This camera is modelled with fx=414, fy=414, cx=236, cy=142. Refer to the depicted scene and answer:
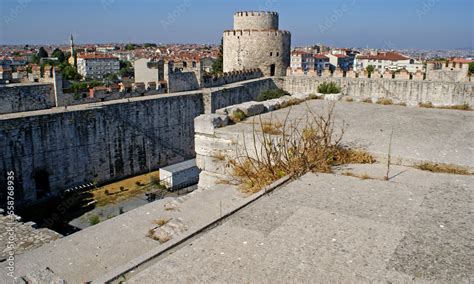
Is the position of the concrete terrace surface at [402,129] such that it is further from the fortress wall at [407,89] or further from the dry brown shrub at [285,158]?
the fortress wall at [407,89]

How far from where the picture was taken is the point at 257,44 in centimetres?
2427

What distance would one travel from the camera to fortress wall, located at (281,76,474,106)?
17.5 meters

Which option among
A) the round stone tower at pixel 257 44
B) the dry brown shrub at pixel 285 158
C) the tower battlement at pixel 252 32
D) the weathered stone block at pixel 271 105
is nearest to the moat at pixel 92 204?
the weathered stone block at pixel 271 105

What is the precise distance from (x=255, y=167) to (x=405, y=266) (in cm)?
206

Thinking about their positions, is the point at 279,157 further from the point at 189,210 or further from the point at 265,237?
the point at 265,237

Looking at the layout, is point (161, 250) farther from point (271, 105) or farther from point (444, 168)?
point (271, 105)

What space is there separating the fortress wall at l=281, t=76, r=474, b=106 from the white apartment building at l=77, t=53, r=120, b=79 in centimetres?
5197

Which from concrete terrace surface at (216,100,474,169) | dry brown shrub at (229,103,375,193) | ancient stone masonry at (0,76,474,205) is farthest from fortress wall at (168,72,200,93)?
dry brown shrub at (229,103,375,193)

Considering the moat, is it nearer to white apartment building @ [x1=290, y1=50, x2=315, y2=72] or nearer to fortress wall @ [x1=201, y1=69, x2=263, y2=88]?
fortress wall @ [x1=201, y1=69, x2=263, y2=88]

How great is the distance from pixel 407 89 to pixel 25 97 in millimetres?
15833

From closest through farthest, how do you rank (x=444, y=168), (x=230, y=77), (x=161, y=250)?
1. (x=161, y=250)
2. (x=444, y=168)
3. (x=230, y=77)

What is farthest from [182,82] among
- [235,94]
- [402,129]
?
[402,129]

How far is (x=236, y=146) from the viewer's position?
4711 mm

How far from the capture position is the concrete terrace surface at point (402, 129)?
448 centimetres
